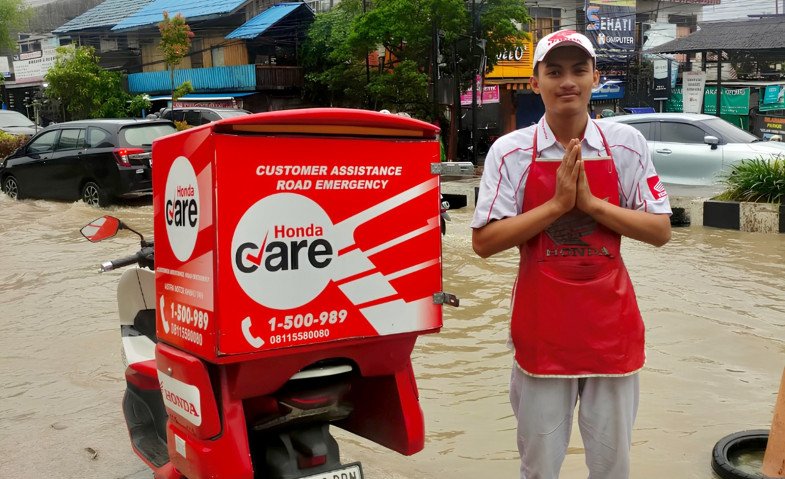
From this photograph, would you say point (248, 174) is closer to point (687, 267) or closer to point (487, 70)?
point (687, 267)

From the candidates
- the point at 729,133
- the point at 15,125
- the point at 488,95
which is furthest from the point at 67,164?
the point at 488,95

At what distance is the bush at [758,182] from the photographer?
31.1 feet

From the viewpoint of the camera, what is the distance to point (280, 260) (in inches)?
93.2

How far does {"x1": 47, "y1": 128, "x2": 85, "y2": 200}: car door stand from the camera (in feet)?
41.2

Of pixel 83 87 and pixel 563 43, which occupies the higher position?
pixel 83 87

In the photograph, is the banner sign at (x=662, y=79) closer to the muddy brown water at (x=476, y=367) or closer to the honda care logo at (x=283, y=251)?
the muddy brown water at (x=476, y=367)

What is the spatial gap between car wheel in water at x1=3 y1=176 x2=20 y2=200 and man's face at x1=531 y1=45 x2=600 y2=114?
44.0ft

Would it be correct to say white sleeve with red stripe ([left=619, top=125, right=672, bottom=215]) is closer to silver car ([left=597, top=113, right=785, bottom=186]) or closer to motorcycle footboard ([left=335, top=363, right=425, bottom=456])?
motorcycle footboard ([left=335, top=363, right=425, bottom=456])

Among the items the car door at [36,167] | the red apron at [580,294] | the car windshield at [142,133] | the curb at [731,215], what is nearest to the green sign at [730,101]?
the curb at [731,215]

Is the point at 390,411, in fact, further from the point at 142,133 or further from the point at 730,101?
the point at 730,101

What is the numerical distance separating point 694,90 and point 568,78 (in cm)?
2448

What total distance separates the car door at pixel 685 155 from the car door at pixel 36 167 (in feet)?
30.0

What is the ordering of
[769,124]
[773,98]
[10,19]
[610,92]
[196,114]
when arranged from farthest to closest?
1. [10,19]
2. [610,92]
3. [773,98]
4. [769,124]
5. [196,114]

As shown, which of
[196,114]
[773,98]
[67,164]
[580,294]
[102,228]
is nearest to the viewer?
[580,294]
